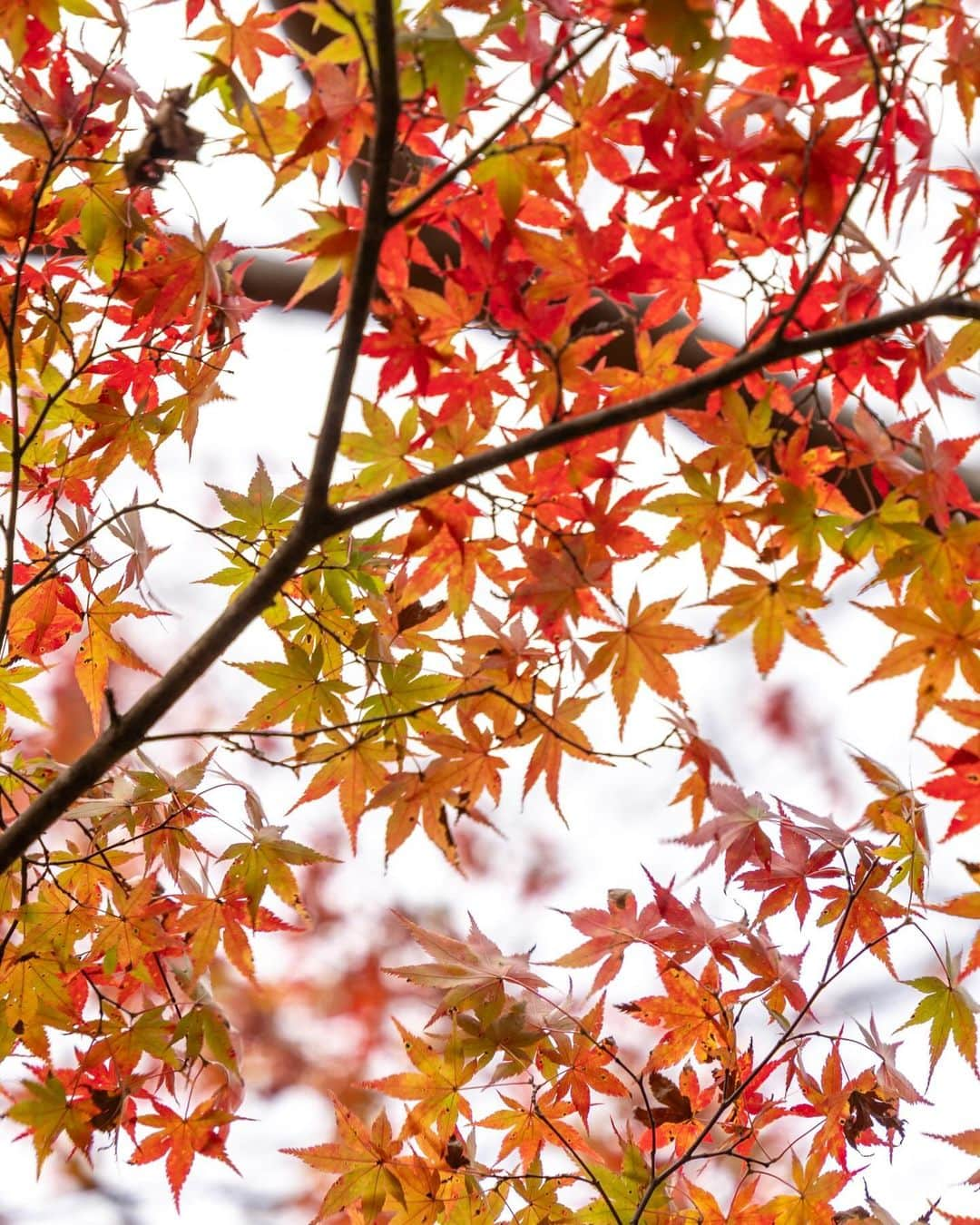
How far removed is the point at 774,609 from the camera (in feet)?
2.90

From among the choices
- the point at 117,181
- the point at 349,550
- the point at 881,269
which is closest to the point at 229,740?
the point at 349,550

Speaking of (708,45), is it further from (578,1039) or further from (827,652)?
(578,1039)

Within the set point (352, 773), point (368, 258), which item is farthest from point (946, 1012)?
point (368, 258)

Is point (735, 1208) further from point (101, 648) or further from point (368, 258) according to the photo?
point (368, 258)

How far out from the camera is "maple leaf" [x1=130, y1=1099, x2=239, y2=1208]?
3.89ft

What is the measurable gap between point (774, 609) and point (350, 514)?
14.3 inches

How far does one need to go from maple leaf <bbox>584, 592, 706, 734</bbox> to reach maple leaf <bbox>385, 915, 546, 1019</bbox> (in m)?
0.32

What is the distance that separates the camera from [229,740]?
36.1 inches

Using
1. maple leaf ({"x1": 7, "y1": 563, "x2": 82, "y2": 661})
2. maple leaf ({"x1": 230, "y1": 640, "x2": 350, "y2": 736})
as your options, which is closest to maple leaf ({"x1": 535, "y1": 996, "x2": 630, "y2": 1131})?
maple leaf ({"x1": 230, "y1": 640, "x2": 350, "y2": 736})

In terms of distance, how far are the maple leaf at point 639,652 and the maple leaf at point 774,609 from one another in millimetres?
54

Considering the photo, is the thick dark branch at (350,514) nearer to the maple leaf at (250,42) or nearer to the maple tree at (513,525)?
the maple tree at (513,525)

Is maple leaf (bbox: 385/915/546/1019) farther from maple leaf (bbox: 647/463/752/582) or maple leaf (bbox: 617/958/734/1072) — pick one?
maple leaf (bbox: 647/463/752/582)

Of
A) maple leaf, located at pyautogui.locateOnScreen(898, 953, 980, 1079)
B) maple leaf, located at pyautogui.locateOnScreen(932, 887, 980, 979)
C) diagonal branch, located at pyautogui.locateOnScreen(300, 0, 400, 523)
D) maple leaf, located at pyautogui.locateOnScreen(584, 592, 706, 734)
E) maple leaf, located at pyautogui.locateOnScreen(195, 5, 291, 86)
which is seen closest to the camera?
diagonal branch, located at pyautogui.locateOnScreen(300, 0, 400, 523)

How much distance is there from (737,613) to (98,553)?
2.25 ft
